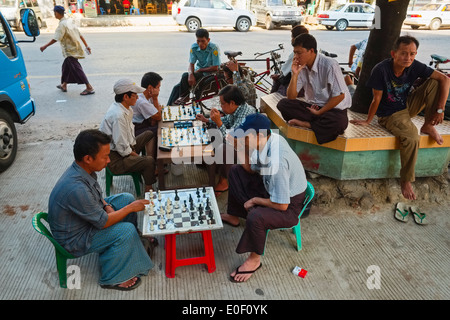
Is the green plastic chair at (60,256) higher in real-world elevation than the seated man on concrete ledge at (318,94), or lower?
lower

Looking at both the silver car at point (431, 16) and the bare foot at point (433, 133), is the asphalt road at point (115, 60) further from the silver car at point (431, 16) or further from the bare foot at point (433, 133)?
the bare foot at point (433, 133)

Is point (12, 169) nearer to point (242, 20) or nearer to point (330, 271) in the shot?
point (330, 271)

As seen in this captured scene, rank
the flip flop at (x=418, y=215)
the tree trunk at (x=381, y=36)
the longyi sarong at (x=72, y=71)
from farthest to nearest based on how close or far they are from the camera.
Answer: the longyi sarong at (x=72, y=71)
the tree trunk at (x=381, y=36)
the flip flop at (x=418, y=215)

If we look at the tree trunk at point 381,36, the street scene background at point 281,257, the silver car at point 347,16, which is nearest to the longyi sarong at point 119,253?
the street scene background at point 281,257

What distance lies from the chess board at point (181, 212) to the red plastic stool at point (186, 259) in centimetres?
12

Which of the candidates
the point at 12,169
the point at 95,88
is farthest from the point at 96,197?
the point at 95,88

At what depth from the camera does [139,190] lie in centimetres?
408

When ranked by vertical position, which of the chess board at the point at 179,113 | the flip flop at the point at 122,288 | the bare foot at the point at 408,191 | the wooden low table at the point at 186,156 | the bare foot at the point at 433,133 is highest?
the bare foot at the point at 433,133

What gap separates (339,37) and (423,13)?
5909mm

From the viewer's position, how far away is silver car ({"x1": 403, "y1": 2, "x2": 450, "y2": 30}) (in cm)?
1711

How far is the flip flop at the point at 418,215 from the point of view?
365cm

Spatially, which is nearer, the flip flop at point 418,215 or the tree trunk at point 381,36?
the flip flop at point 418,215

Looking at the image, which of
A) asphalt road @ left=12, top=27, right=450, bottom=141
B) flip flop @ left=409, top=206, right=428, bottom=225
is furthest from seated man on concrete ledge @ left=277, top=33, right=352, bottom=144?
asphalt road @ left=12, top=27, right=450, bottom=141

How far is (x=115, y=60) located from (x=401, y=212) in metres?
8.99
